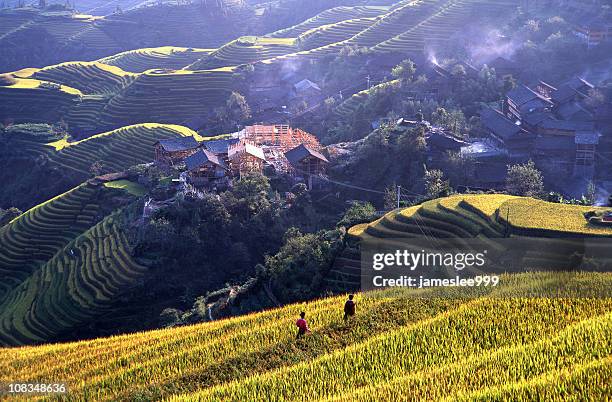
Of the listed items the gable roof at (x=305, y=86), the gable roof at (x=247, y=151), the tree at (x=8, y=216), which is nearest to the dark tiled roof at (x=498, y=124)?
the gable roof at (x=247, y=151)

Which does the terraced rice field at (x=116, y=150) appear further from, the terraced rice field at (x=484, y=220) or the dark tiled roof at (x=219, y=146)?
the terraced rice field at (x=484, y=220)

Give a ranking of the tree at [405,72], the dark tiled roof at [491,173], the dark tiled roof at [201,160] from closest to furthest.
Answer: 1. the dark tiled roof at [491,173]
2. the dark tiled roof at [201,160]
3. the tree at [405,72]

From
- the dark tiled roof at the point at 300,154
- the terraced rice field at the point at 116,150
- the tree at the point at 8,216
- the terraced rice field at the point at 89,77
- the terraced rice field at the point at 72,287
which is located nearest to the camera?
the terraced rice field at the point at 72,287

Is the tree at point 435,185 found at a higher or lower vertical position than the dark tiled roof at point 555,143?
higher

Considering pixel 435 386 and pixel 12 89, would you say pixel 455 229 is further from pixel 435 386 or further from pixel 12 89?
pixel 12 89

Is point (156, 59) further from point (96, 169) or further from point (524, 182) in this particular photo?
point (524, 182)

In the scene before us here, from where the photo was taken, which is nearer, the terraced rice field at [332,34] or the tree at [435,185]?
the tree at [435,185]

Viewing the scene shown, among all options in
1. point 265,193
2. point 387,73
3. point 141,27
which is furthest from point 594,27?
point 141,27
